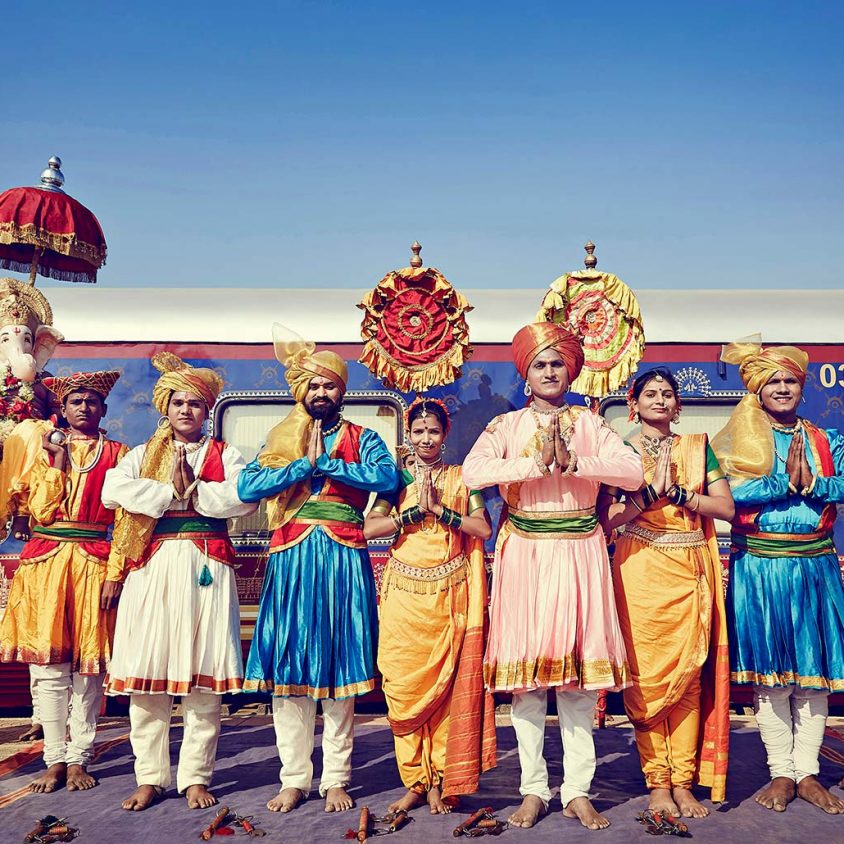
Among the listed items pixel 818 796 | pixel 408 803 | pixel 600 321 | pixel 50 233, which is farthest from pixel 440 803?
pixel 50 233

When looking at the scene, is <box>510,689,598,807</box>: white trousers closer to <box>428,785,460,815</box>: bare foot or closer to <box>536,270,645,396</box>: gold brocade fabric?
<box>428,785,460,815</box>: bare foot

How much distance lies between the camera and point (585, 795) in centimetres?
368

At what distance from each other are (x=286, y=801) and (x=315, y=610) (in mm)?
899

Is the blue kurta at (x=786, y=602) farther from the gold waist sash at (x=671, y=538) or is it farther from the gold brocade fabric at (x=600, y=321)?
the gold brocade fabric at (x=600, y=321)

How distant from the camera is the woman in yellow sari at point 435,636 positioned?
3820mm

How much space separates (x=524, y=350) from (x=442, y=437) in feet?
2.02

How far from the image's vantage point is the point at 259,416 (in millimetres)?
5602

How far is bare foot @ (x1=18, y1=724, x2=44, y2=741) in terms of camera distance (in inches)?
204

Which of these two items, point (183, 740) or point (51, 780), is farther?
point (51, 780)

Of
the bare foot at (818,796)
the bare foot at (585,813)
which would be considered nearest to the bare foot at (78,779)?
the bare foot at (585,813)

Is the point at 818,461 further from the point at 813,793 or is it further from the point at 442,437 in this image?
the point at 442,437

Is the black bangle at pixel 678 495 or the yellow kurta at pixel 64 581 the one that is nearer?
the black bangle at pixel 678 495

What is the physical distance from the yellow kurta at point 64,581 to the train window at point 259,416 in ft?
3.86

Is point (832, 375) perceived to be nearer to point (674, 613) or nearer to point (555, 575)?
point (674, 613)
